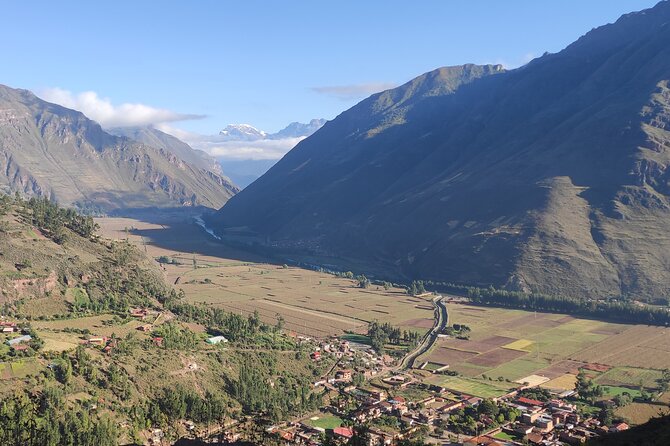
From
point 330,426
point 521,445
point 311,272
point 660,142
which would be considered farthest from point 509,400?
point 660,142

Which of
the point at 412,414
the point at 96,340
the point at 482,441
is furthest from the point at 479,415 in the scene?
the point at 96,340

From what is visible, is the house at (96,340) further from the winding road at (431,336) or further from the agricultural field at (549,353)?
the agricultural field at (549,353)

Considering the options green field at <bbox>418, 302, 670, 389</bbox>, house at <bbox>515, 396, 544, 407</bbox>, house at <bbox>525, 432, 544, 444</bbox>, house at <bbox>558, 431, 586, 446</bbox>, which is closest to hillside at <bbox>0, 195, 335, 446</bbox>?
house at <bbox>525, 432, 544, 444</bbox>

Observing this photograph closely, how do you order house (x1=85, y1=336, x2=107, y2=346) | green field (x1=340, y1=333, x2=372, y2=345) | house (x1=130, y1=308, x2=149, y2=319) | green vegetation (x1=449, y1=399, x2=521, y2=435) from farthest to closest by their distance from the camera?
green field (x1=340, y1=333, x2=372, y2=345)
house (x1=130, y1=308, x2=149, y2=319)
house (x1=85, y1=336, x2=107, y2=346)
green vegetation (x1=449, y1=399, x2=521, y2=435)

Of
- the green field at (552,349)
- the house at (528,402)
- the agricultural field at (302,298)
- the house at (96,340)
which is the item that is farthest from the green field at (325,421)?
the agricultural field at (302,298)

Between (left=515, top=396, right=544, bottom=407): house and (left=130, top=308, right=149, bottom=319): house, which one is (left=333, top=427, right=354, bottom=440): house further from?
(left=130, top=308, right=149, bottom=319): house

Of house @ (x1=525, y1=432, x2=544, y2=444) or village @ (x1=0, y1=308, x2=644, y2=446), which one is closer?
village @ (x1=0, y1=308, x2=644, y2=446)
